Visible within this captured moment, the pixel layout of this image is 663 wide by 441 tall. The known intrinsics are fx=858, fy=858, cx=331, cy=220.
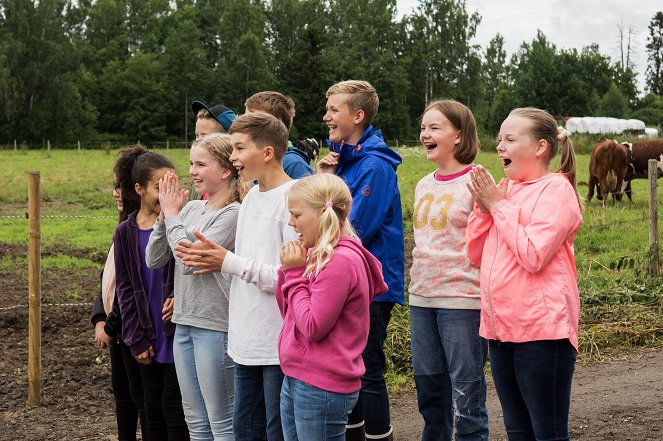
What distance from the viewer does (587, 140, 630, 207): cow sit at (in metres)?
19.4

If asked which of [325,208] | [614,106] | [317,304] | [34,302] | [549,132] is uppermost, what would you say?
[614,106]

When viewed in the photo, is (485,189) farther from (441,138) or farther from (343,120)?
(343,120)

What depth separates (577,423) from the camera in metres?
5.25

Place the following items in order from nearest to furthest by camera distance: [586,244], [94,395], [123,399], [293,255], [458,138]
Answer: [293,255] → [458,138] → [123,399] → [94,395] → [586,244]

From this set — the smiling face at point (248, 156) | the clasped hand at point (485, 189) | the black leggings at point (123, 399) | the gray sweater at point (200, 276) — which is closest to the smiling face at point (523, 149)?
the clasped hand at point (485, 189)

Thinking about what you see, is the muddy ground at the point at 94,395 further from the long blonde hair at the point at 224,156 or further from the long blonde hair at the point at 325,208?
the long blonde hair at the point at 325,208

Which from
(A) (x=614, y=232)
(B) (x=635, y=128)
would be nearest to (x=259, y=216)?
(A) (x=614, y=232)

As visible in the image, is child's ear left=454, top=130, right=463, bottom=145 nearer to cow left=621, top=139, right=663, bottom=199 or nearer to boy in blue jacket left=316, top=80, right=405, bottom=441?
boy in blue jacket left=316, top=80, right=405, bottom=441

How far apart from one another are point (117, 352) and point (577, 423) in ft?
9.13

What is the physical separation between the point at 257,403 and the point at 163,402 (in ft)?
2.59

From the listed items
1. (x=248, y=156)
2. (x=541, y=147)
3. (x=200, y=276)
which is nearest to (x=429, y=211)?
(x=541, y=147)

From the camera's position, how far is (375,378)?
4344mm

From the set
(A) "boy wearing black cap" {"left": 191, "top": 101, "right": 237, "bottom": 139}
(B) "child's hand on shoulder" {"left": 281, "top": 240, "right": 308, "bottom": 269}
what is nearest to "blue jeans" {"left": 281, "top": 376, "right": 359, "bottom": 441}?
(B) "child's hand on shoulder" {"left": 281, "top": 240, "right": 308, "bottom": 269}

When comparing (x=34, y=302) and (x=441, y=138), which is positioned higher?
(x=441, y=138)
